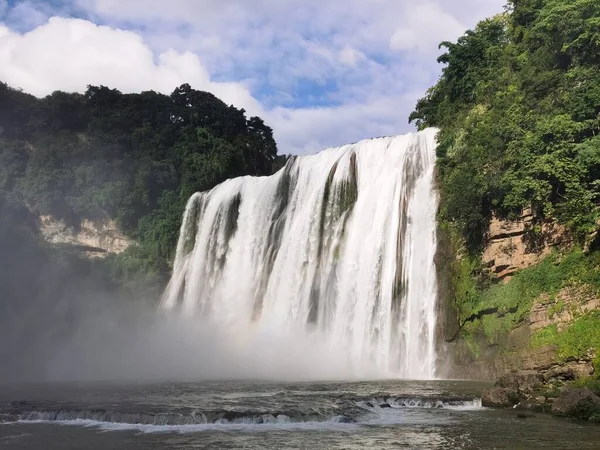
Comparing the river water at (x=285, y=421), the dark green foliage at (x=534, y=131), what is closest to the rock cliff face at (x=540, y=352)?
the river water at (x=285, y=421)

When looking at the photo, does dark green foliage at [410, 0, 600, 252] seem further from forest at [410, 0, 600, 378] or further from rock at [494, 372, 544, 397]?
rock at [494, 372, 544, 397]

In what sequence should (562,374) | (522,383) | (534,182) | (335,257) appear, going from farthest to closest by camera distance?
(335,257)
(534,182)
(562,374)
(522,383)

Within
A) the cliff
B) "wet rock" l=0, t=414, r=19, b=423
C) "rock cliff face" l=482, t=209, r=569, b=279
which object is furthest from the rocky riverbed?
"wet rock" l=0, t=414, r=19, b=423

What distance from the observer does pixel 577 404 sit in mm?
13211

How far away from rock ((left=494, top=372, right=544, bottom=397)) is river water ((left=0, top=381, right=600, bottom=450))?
1039 mm

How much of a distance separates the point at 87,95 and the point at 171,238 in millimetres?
20086

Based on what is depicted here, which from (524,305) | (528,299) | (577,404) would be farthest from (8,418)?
(528,299)

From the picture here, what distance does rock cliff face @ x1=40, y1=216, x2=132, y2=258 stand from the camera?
44744 mm

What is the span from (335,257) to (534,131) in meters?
10.9

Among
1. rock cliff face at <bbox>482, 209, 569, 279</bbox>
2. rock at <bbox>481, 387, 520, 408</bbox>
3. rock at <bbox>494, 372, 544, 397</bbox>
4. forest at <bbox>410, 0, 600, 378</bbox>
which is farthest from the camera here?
rock cliff face at <bbox>482, 209, 569, 279</bbox>

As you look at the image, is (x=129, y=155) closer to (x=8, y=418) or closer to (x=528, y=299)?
(x=8, y=418)

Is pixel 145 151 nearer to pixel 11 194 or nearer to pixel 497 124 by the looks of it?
pixel 11 194

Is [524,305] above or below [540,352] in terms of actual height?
above

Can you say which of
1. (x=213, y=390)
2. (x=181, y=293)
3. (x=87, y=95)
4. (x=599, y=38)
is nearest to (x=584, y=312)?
(x=599, y=38)
